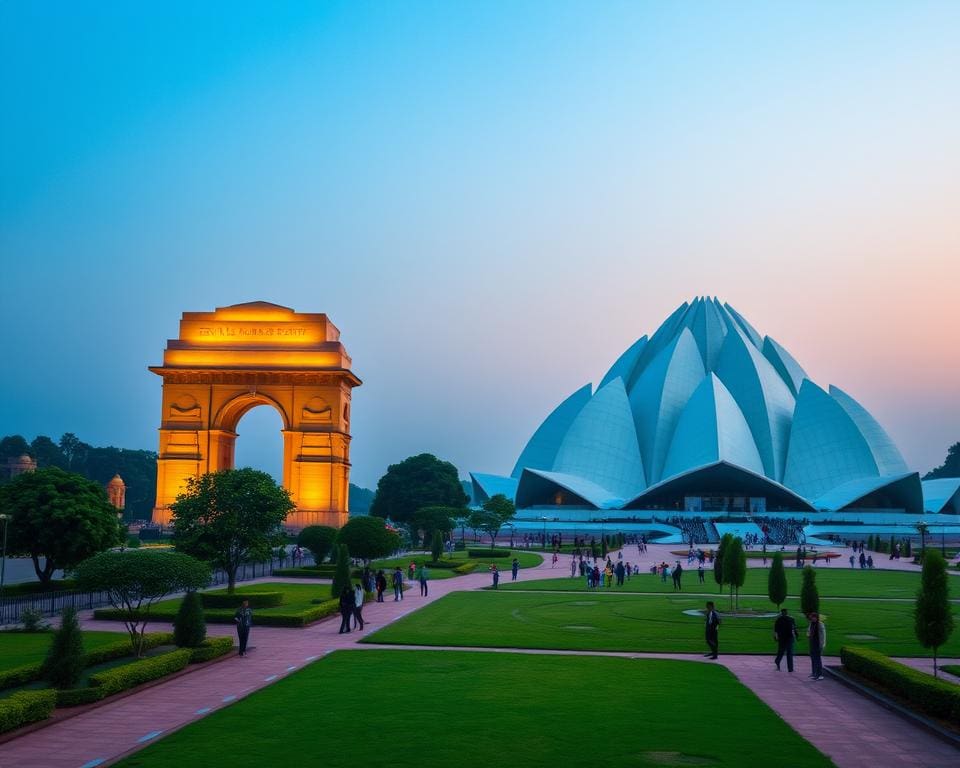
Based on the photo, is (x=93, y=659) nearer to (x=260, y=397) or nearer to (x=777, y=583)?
(x=777, y=583)

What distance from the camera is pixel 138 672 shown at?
14906 mm

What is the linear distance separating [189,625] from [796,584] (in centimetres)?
2464

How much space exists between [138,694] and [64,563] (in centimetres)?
1792

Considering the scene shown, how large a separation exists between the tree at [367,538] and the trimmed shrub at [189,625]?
2018 centimetres

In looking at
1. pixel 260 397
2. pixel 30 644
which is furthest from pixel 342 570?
pixel 260 397

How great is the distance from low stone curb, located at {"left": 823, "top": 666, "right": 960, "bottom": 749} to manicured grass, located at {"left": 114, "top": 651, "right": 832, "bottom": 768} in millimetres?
1724

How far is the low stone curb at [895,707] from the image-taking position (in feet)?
Answer: 38.8

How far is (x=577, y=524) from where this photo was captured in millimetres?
84750

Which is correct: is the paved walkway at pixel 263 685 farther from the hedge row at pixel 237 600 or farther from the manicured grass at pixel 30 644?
the hedge row at pixel 237 600

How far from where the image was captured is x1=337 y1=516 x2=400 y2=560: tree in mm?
38531

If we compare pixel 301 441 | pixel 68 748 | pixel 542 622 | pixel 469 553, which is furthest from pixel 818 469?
pixel 68 748

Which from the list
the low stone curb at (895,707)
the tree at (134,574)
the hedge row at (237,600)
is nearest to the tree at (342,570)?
the hedge row at (237,600)

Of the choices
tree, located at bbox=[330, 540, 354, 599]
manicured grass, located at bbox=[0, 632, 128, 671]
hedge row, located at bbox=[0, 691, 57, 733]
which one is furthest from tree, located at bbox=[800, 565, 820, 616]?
hedge row, located at bbox=[0, 691, 57, 733]

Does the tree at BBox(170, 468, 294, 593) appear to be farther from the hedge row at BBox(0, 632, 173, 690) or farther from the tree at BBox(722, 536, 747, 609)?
the tree at BBox(722, 536, 747, 609)
